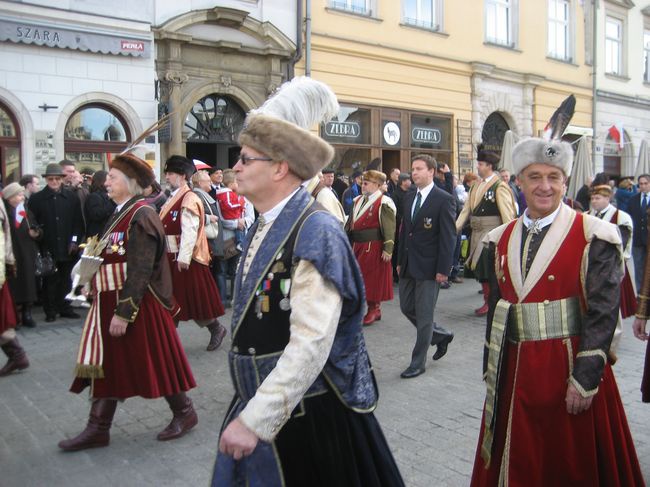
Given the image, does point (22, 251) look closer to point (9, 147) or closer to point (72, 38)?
point (9, 147)

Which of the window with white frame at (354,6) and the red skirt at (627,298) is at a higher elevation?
the window with white frame at (354,6)

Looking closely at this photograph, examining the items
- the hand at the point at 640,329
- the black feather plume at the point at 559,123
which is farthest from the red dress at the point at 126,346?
the hand at the point at 640,329

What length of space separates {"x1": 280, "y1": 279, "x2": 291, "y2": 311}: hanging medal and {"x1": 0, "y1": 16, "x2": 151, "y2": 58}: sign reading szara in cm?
1091

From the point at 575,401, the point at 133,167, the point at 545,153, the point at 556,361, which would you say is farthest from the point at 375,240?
the point at 575,401

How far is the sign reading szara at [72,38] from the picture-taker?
11398 mm

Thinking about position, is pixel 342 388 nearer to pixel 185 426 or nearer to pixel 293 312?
pixel 293 312

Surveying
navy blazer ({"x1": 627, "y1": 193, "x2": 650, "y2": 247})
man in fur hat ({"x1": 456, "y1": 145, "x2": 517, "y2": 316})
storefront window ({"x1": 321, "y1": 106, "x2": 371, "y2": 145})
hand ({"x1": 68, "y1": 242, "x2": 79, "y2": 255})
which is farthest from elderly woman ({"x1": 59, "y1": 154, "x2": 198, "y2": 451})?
storefront window ({"x1": 321, "y1": 106, "x2": 371, "y2": 145})

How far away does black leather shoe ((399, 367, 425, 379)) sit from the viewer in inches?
233

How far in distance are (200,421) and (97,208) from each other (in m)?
4.83

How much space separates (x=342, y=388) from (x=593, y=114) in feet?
77.6

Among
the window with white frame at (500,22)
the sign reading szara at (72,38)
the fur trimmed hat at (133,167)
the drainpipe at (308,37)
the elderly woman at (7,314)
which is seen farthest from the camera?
the window with white frame at (500,22)

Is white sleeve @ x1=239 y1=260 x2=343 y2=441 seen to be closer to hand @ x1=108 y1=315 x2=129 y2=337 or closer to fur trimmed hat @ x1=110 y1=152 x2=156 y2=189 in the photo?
hand @ x1=108 y1=315 x2=129 y2=337

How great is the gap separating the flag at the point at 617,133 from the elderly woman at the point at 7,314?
886 inches

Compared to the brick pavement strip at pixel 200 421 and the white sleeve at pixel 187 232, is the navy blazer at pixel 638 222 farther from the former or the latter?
the white sleeve at pixel 187 232
